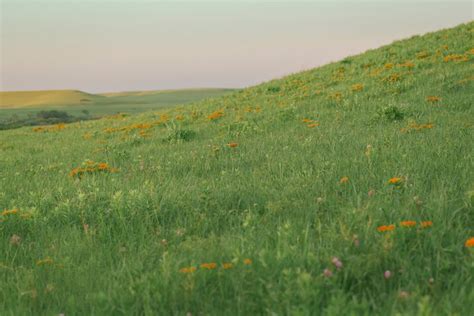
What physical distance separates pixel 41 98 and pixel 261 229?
348 feet

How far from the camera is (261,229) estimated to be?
4.44 metres

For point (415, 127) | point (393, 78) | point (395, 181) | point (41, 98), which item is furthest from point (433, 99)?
point (41, 98)

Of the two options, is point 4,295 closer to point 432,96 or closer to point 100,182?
point 100,182

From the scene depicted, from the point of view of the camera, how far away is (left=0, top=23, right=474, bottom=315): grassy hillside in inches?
130

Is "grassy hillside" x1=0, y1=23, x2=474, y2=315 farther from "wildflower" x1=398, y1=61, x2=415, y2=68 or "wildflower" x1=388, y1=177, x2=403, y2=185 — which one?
"wildflower" x1=398, y1=61, x2=415, y2=68

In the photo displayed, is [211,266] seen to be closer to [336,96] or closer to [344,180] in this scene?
[344,180]

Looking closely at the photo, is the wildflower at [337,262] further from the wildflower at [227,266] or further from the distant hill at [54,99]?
the distant hill at [54,99]

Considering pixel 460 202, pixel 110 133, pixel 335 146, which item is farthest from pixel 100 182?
pixel 110 133

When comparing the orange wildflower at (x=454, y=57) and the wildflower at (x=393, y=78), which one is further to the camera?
the orange wildflower at (x=454, y=57)

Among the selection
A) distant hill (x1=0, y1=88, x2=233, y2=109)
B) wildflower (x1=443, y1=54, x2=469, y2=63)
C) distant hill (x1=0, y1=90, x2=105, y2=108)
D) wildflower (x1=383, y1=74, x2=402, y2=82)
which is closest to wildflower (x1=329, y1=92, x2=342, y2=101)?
wildflower (x1=383, y1=74, x2=402, y2=82)

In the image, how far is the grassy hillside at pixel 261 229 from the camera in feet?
10.8

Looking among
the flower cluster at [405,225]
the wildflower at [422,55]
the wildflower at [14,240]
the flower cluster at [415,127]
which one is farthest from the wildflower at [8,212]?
the wildflower at [422,55]

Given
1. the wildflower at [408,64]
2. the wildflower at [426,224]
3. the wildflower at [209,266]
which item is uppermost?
the wildflower at [408,64]

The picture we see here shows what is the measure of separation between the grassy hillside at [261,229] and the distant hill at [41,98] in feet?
Result: 308
